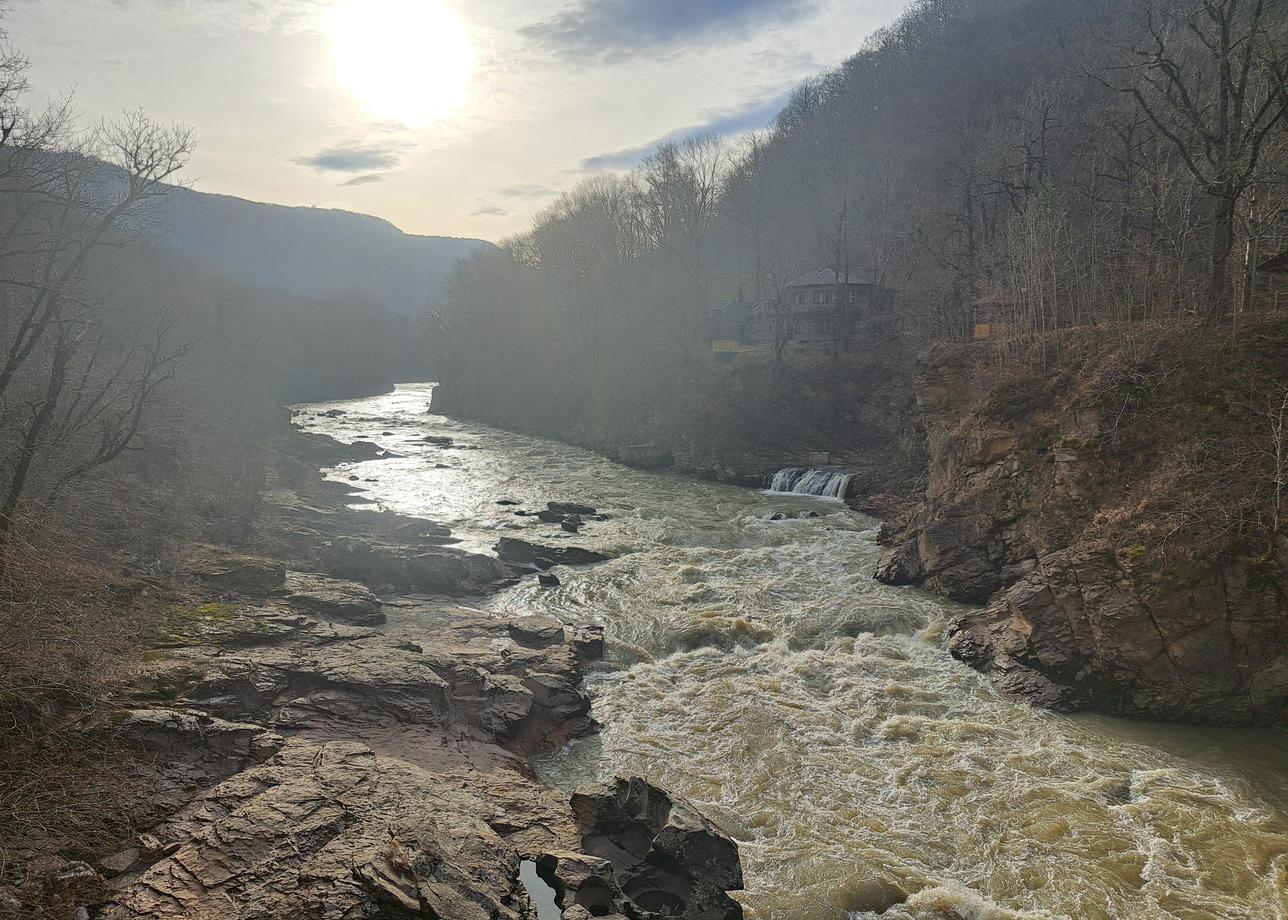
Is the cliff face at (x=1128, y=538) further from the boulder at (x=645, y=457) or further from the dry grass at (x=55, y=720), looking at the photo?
the boulder at (x=645, y=457)

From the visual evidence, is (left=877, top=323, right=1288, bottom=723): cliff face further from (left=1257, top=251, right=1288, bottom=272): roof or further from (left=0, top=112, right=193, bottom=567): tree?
(left=0, top=112, right=193, bottom=567): tree

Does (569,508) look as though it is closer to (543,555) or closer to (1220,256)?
(543,555)

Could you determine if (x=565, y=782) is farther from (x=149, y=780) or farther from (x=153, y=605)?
(x=153, y=605)

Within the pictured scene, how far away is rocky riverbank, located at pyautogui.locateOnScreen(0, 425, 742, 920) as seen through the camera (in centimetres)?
738

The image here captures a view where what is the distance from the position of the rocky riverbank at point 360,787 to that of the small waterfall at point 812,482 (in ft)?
67.6

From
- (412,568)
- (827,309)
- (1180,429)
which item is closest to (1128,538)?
(1180,429)

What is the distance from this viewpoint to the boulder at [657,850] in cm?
880

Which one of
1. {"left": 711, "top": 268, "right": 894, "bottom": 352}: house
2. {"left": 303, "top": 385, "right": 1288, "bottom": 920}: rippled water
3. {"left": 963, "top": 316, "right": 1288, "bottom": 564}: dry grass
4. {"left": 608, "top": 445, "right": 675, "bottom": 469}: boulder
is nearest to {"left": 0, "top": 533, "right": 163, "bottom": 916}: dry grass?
{"left": 303, "top": 385, "right": 1288, "bottom": 920}: rippled water

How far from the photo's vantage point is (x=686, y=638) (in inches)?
716

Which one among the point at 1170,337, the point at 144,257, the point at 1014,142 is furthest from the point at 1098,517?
the point at 144,257

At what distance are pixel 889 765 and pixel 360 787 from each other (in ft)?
28.9

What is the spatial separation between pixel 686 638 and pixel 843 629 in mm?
4121

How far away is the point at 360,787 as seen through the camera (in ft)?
32.1

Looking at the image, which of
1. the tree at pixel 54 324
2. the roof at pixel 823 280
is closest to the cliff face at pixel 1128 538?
the tree at pixel 54 324
